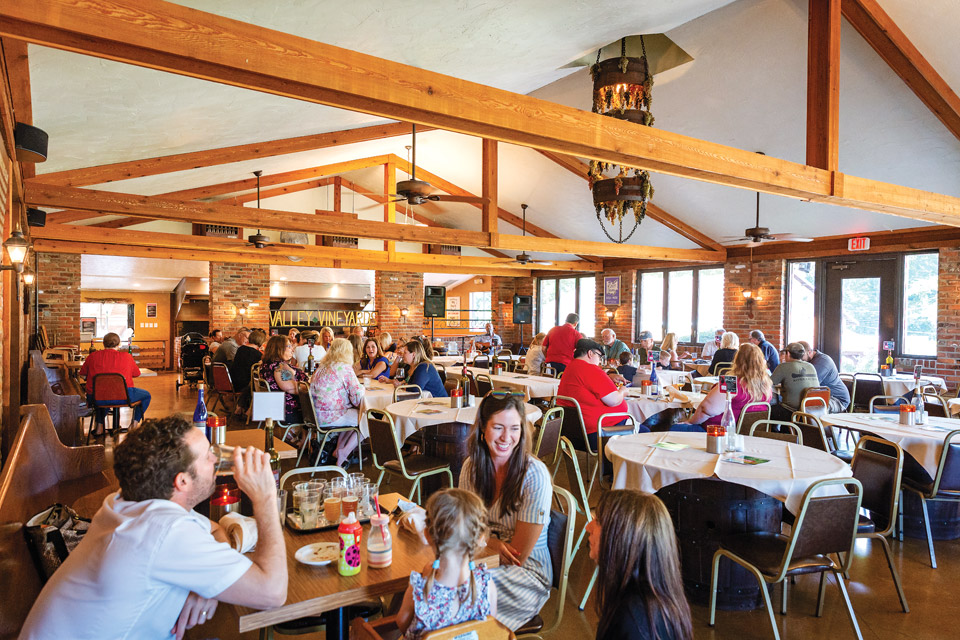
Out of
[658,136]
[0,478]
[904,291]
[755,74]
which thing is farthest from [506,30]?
[904,291]

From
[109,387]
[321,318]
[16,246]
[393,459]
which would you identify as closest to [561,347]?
[393,459]

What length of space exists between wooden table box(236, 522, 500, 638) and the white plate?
0.6 inches

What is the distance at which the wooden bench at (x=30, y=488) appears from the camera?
1802 millimetres

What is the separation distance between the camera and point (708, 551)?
308 cm

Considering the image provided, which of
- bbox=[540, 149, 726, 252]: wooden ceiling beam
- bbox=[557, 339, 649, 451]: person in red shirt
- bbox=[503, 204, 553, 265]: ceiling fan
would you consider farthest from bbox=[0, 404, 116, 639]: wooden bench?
bbox=[503, 204, 553, 265]: ceiling fan

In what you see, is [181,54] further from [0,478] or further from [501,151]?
[501,151]

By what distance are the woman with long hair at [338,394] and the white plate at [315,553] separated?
3.32m

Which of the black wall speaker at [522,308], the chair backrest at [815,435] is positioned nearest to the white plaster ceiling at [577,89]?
the chair backrest at [815,435]

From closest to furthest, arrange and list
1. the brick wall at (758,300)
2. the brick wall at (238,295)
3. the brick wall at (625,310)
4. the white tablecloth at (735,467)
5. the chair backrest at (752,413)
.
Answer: the white tablecloth at (735,467), the chair backrest at (752,413), the brick wall at (758,300), the brick wall at (238,295), the brick wall at (625,310)

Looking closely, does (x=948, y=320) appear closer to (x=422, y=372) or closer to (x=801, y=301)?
(x=801, y=301)

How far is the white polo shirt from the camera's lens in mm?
1356

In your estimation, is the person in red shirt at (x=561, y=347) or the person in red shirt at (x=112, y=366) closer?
the person in red shirt at (x=112, y=366)

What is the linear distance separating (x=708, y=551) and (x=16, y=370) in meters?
6.71

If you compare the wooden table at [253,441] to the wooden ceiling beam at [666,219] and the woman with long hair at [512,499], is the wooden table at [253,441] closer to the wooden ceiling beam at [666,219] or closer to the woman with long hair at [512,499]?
the woman with long hair at [512,499]
